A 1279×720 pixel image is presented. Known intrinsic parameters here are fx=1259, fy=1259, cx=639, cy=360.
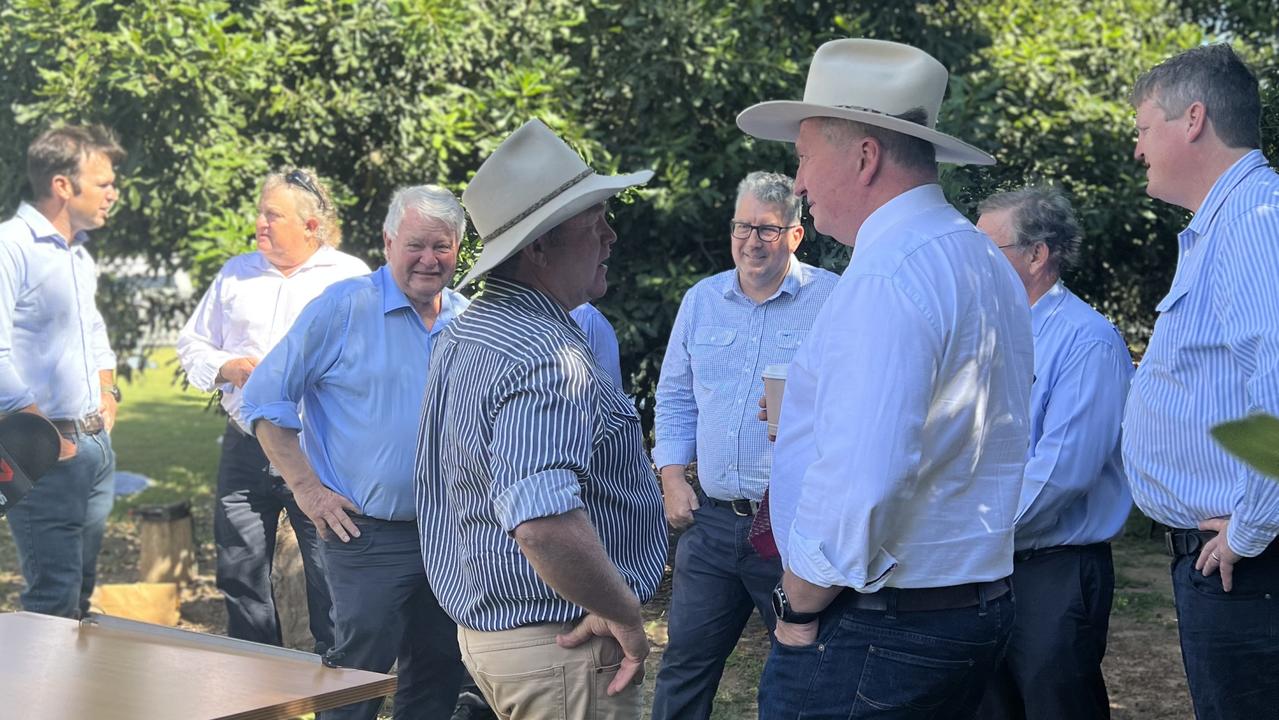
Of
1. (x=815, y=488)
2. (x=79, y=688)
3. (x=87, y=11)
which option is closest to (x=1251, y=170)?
(x=815, y=488)

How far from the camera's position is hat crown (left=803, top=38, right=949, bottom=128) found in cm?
251

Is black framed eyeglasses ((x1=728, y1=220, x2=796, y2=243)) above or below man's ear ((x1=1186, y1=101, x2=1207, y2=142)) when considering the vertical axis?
below

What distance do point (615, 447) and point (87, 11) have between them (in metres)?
6.08

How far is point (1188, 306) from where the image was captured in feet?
9.64

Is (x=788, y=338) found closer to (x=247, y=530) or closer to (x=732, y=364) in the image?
(x=732, y=364)

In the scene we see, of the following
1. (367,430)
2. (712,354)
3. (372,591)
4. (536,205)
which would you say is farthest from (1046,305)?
(372,591)

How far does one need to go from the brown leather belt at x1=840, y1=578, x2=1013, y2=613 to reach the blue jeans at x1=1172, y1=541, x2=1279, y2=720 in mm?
809

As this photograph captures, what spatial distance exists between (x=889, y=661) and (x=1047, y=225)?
74.0 inches

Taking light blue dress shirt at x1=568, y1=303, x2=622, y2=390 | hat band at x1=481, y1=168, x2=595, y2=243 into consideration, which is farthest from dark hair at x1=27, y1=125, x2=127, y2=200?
hat band at x1=481, y1=168, x2=595, y2=243

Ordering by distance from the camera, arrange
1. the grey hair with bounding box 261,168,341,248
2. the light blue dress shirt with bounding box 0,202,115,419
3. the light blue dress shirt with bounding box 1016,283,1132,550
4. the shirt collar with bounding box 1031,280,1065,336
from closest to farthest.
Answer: the light blue dress shirt with bounding box 1016,283,1132,550
the shirt collar with bounding box 1031,280,1065,336
the light blue dress shirt with bounding box 0,202,115,419
the grey hair with bounding box 261,168,341,248

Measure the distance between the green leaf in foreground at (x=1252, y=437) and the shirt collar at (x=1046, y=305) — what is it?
3128mm

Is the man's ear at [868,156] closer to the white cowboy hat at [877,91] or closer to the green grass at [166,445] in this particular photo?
the white cowboy hat at [877,91]

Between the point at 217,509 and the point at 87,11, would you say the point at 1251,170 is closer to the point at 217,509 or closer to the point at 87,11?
the point at 217,509

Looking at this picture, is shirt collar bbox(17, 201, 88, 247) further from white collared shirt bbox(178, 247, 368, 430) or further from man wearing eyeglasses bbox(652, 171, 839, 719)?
man wearing eyeglasses bbox(652, 171, 839, 719)
